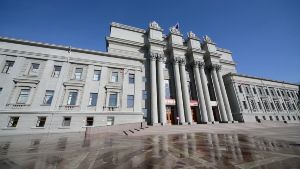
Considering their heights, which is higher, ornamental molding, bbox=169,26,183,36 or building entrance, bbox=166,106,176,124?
ornamental molding, bbox=169,26,183,36

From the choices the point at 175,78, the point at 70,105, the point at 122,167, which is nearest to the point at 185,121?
the point at 175,78

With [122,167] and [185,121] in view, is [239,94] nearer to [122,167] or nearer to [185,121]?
[185,121]

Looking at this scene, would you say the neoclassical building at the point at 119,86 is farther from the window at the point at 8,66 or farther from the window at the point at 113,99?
the window at the point at 113,99

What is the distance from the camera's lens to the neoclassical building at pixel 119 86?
693 inches

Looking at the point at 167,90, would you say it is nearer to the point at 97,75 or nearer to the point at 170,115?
the point at 170,115

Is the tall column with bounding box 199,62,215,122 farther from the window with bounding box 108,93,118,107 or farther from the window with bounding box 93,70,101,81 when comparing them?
the window with bounding box 93,70,101,81

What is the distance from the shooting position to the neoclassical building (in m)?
17.6

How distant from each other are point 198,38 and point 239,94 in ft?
57.9

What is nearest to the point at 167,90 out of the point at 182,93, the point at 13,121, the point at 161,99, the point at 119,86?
A: the point at 182,93

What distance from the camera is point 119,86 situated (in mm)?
22406

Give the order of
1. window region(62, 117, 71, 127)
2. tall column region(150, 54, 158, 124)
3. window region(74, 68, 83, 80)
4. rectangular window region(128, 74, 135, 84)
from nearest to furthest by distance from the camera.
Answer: window region(62, 117, 71, 127) → window region(74, 68, 83, 80) → tall column region(150, 54, 158, 124) → rectangular window region(128, 74, 135, 84)

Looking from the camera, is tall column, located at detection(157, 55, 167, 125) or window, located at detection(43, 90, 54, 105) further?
tall column, located at detection(157, 55, 167, 125)

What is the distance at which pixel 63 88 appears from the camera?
1952 cm

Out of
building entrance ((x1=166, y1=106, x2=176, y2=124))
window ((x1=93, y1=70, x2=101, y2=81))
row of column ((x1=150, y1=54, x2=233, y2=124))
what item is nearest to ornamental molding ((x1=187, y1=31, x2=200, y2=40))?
row of column ((x1=150, y1=54, x2=233, y2=124))
